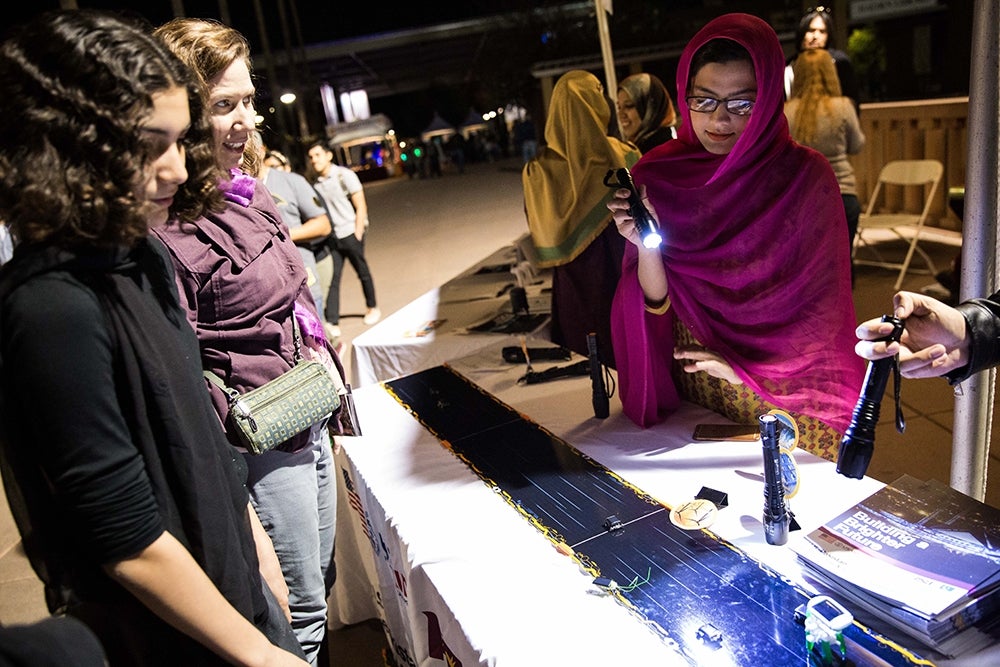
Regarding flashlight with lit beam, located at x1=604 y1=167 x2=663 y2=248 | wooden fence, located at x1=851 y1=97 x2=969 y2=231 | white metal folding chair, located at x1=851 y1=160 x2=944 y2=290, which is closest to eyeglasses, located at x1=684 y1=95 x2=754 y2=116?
flashlight with lit beam, located at x1=604 y1=167 x2=663 y2=248

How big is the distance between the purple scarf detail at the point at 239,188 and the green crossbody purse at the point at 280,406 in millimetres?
420

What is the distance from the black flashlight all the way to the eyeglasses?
0.85 m

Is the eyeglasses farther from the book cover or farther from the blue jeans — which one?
the blue jeans

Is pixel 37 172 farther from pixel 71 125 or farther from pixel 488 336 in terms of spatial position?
pixel 488 336

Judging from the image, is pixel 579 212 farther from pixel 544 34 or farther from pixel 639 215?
pixel 544 34

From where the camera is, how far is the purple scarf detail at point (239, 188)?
1.76 meters

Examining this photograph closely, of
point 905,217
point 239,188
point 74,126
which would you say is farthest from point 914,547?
point 905,217

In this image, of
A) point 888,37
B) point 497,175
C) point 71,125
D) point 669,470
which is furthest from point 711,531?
point 888,37

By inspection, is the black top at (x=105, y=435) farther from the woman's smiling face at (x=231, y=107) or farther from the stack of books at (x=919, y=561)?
the stack of books at (x=919, y=561)

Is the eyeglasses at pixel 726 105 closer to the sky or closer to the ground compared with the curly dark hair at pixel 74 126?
closer to the ground

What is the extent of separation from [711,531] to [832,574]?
0.29 metres

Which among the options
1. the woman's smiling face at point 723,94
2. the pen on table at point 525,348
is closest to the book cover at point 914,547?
the woman's smiling face at point 723,94

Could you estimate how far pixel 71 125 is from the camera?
91 cm

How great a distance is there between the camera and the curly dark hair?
901mm
